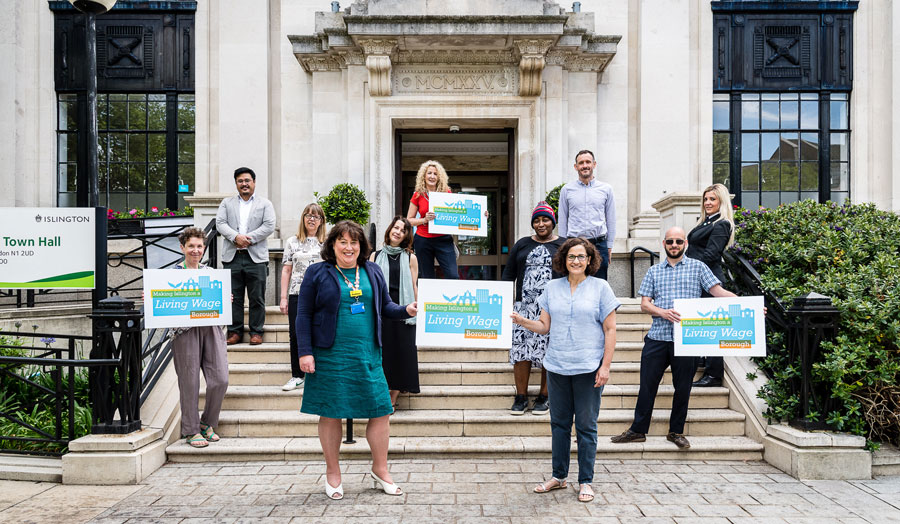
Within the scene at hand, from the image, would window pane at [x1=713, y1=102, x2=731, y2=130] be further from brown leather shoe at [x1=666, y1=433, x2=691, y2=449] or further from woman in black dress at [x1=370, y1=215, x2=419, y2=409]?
woman in black dress at [x1=370, y1=215, x2=419, y2=409]

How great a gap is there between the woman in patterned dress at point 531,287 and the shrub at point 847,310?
2.14 meters

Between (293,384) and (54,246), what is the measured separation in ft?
8.90

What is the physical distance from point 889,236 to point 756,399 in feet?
10.2

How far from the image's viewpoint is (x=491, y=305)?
4801mm

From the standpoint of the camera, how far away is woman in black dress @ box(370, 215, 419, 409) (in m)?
5.90

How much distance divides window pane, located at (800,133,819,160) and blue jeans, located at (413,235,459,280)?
29.3ft

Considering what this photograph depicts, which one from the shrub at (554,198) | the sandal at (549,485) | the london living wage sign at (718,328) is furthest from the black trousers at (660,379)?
the shrub at (554,198)

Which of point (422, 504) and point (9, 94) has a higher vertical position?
point (9, 94)

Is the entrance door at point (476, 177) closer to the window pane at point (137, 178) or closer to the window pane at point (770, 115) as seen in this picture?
the window pane at point (770, 115)

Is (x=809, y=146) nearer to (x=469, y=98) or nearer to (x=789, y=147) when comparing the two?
(x=789, y=147)

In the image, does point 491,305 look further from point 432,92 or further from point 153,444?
point 432,92

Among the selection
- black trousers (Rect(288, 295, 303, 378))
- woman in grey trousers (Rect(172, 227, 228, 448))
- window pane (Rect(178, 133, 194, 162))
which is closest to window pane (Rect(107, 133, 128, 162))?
window pane (Rect(178, 133, 194, 162))

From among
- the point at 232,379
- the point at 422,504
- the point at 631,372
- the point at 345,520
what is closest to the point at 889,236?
the point at 631,372

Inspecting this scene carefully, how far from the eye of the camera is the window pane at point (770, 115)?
12.1 meters
